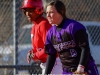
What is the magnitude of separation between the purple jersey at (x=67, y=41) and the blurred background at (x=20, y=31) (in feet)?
8.18

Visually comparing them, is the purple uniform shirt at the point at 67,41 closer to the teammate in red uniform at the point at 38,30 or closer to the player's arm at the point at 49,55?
the player's arm at the point at 49,55

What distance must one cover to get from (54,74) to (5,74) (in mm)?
2739

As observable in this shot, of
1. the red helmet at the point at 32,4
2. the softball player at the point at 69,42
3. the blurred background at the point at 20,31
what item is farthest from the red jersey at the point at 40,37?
the blurred background at the point at 20,31

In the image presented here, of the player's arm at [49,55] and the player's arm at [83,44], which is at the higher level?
the player's arm at [83,44]

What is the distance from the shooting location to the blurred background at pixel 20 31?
846 cm

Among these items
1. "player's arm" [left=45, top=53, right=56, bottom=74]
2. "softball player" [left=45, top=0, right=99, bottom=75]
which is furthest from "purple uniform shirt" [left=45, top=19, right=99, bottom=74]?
"player's arm" [left=45, top=53, right=56, bottom=74]

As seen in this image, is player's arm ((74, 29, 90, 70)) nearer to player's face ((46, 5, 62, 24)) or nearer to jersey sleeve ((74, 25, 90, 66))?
jersey sleeve ((74, 25, 90, 66))

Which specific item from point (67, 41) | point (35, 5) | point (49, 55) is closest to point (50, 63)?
point (49, 55)

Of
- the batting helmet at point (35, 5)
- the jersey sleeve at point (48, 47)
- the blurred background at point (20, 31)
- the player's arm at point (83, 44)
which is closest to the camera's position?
the player's arm at point (83, 44)

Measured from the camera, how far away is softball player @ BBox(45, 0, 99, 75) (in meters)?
5.54

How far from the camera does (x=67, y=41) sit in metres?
5.67

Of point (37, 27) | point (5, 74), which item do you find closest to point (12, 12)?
point (5, 74)

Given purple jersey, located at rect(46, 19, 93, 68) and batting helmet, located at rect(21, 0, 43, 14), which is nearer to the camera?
purple jersey, located at rect(46, 19, 93, 68)

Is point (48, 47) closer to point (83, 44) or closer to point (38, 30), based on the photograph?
point (38, 30)
